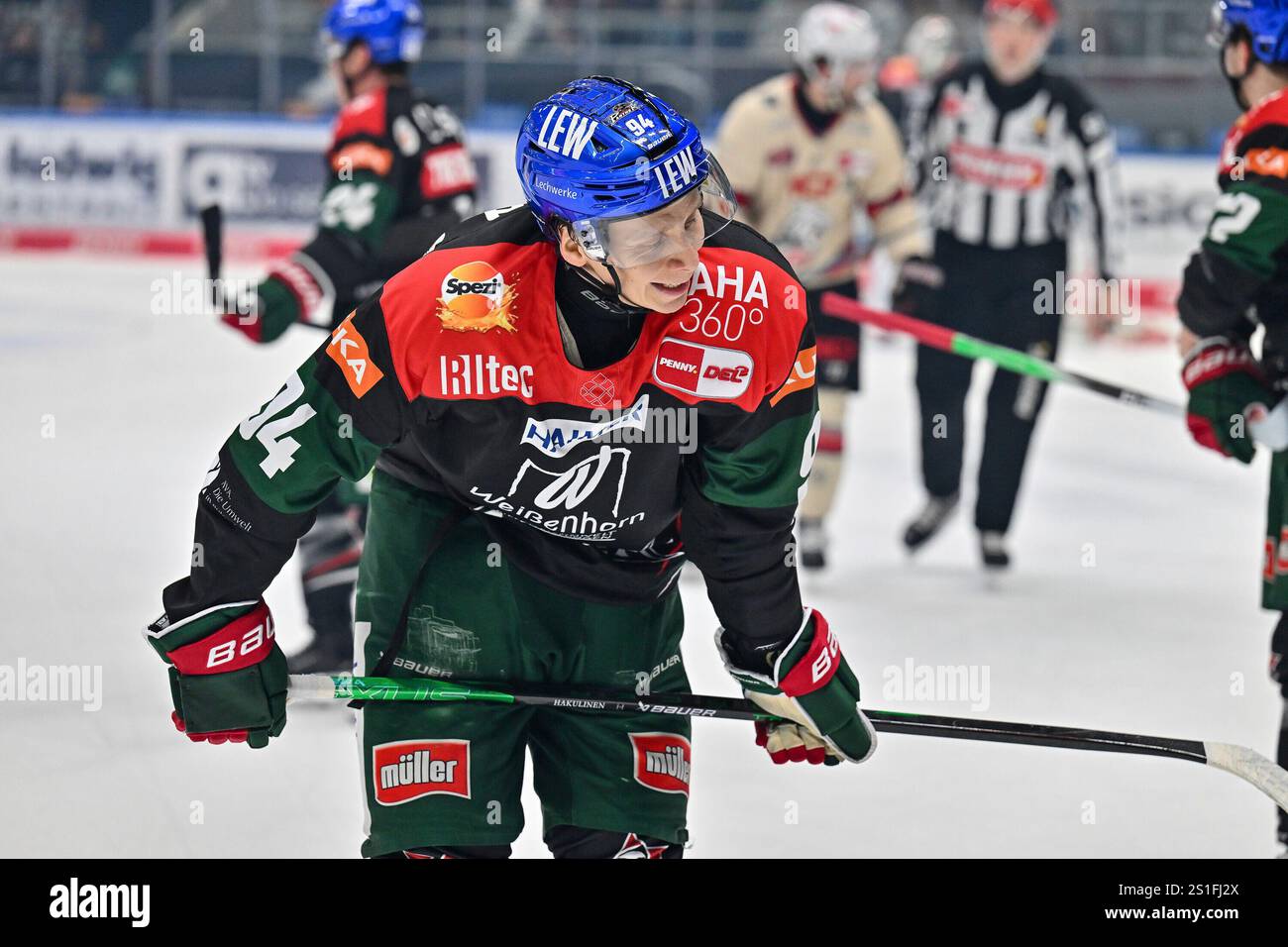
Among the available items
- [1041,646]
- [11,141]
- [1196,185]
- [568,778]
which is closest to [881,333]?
[1196,185]

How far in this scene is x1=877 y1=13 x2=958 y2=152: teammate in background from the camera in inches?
354

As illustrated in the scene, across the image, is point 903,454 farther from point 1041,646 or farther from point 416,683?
point 416,683

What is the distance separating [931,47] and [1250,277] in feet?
24.5

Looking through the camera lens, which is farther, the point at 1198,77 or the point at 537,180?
the point at 1198,77

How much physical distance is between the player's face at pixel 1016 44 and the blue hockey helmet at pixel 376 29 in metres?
2.02

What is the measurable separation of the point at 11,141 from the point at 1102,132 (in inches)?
315

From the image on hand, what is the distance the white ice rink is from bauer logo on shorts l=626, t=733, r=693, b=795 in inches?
34.6

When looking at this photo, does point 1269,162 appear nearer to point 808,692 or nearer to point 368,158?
point 808,692

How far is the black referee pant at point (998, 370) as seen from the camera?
5.23m

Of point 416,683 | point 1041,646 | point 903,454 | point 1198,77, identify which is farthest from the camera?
point 1198,77

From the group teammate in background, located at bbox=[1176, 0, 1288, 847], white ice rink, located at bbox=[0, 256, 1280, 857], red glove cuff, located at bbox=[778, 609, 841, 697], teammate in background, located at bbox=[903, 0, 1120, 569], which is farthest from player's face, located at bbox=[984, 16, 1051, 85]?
red glove cuff, located at bbox=[778, 609, 841, 697]

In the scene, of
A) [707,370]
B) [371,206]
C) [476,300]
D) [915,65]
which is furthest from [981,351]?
[915,65]

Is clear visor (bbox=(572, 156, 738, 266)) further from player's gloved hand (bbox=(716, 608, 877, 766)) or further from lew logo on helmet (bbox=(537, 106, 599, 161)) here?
player's gloved hand (bbox=(716, 608, 877, 766))

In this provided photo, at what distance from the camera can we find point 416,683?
7.51 ft
